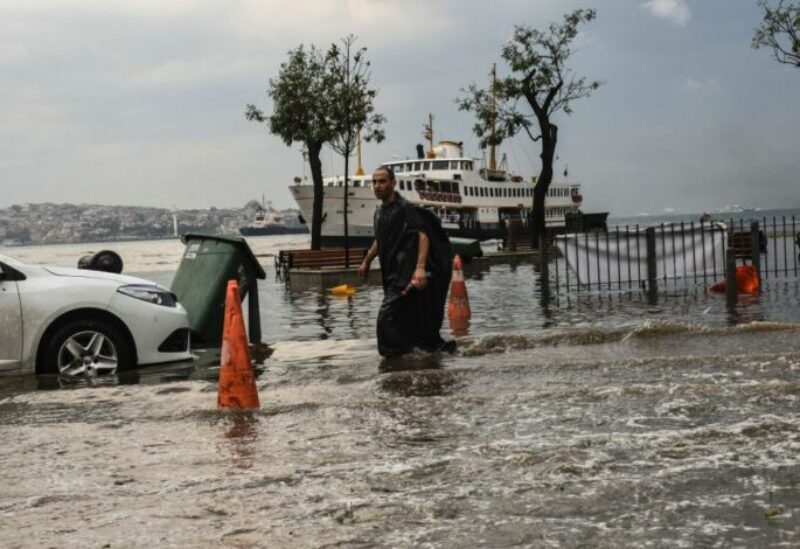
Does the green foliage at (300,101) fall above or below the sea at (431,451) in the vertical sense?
above

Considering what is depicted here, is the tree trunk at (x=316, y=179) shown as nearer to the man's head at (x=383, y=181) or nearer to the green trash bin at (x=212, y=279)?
the green trash bin at (x=212, y=279)

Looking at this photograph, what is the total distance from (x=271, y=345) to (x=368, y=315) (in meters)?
4.44

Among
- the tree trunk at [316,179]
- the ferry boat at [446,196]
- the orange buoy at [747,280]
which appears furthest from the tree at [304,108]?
the orange buoy at [747,280]

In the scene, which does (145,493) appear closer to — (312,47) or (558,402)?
(558,402)

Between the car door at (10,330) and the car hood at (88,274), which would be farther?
the car hood at (88,274)

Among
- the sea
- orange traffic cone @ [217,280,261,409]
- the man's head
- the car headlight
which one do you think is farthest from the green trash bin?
orange traffic cone @ [217,280,261,409]

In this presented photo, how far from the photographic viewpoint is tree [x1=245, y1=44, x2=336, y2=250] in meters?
41.2

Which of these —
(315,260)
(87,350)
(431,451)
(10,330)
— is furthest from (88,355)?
(315,260)

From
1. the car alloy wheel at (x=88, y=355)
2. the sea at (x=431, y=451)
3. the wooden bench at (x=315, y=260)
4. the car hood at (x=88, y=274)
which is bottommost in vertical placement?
the sea at (x=431, y=451)

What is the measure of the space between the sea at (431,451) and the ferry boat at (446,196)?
162 ft

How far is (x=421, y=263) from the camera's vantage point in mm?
9133

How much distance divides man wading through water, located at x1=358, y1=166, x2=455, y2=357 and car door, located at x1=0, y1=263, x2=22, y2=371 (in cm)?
330

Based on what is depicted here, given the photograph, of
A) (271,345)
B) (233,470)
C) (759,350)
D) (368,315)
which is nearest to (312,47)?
(368,315)

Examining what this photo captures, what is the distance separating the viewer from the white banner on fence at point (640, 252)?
1734 centimetres
